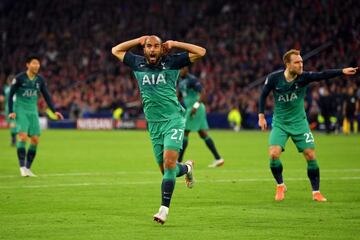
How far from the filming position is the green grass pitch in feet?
35.5

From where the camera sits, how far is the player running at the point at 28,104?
1920 cm

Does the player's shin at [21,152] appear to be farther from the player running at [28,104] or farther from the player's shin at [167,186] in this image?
the player's shin at [167,186]

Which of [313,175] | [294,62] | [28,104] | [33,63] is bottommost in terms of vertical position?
[313,175]

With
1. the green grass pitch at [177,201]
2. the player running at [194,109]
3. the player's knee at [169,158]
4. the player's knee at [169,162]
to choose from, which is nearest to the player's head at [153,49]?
the player's knee at [169,158]

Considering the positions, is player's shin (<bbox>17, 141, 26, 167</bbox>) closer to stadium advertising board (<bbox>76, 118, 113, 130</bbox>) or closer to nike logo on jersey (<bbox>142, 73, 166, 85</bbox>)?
nike logo on jersey (<bbox>142, 73, 166, 85</bbox>)

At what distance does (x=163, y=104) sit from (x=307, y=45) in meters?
34.7

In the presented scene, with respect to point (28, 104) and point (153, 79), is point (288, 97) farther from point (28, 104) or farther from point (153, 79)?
point (28, 104)

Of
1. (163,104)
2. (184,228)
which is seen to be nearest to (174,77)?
(163,104)

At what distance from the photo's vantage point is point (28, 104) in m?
19.7

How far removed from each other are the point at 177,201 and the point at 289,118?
96.8 inches

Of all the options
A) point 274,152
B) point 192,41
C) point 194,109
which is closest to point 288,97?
point 274,152

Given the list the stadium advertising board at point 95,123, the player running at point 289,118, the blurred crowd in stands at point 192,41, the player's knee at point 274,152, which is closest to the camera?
the player running at point 289,118

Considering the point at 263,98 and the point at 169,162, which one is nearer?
the point at 169,162

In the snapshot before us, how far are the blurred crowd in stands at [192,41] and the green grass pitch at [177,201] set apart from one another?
776 inches
